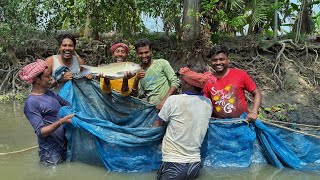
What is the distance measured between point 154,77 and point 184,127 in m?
1.19

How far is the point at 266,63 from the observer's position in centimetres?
1045

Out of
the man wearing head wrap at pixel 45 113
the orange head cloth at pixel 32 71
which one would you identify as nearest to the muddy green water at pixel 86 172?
the man wearing head wrap at pixel 45 113

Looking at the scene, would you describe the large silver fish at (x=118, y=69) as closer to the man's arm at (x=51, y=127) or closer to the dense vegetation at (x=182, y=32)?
the man's arm at (x=51, y=127)

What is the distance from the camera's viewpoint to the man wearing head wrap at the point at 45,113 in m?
4.17

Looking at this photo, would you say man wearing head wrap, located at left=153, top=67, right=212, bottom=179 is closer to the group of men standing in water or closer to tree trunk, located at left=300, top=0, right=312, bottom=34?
the group of men standing in water

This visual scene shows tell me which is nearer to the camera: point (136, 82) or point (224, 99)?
point (224, 99)

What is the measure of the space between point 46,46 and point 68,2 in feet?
7.33

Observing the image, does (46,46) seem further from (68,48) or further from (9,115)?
(68,48)

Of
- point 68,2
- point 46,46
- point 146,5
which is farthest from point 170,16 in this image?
point 46,46

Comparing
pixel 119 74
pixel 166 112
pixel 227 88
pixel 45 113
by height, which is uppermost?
pixel 119 74

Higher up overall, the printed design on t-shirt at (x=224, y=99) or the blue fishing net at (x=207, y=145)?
the printed design on t-shirt at (x=224, y=99)

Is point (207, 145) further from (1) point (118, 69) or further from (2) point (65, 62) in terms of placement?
(2) point (65, 62)

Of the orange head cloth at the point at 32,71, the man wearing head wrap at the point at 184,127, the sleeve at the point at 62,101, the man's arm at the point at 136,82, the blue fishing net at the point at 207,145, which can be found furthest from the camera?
the sleeve at the point at 62,101

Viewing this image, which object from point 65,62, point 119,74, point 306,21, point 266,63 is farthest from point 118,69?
point 306,21
